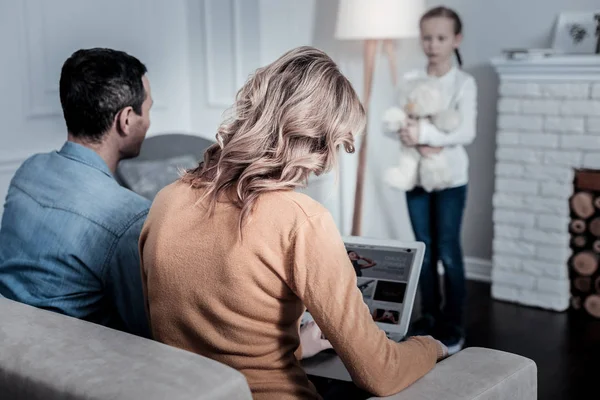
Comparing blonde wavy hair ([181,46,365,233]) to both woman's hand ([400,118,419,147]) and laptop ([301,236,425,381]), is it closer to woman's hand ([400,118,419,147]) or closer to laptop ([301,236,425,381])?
laptop ([301,236,425,381])

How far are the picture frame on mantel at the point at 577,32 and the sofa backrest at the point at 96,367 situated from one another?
3.07 metres

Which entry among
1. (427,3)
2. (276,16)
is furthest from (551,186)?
(276,16)

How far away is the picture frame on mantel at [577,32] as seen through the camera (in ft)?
12.3

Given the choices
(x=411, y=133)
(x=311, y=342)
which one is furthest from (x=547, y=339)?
(x=311, y=342)

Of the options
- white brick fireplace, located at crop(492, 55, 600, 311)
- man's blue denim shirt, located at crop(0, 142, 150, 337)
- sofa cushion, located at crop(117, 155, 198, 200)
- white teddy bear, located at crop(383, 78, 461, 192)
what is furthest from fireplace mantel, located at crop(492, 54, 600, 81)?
man's blue denim shirt, located at crop(0, 142, 150, 337)

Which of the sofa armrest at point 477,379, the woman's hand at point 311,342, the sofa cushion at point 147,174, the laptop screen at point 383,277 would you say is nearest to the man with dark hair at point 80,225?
the woman's hand at point 311,342

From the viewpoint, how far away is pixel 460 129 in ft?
11.0

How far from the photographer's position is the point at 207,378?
3.50ft

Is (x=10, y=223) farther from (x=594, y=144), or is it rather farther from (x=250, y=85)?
(x=594, y=144)

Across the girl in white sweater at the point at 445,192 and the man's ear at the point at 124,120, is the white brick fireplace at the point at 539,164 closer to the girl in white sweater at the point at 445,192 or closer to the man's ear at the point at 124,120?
the girl in white sweater at the point at 445,192

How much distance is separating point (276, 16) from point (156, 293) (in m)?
2.87

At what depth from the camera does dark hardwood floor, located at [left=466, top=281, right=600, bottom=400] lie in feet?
9.71

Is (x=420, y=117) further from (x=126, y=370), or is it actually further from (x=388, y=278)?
(x=126, y=370)

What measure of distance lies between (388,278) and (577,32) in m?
2.45
